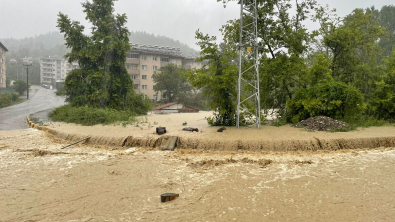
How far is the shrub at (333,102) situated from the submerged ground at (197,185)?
3795mm

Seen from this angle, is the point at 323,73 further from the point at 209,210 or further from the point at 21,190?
the point at 21,190

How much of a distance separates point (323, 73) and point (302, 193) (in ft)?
36.3

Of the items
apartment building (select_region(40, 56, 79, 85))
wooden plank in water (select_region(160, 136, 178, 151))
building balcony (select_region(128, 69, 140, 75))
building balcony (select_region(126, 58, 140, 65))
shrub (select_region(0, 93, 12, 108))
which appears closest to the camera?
wooden plank in water (select_region(160, 136, 178, 151))

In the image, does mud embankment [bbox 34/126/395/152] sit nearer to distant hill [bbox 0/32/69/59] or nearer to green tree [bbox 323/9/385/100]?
green tree [bbox 323/9/385/100]

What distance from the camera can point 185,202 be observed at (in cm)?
646

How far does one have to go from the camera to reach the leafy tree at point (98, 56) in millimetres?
23609

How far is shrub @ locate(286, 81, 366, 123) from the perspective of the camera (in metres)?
14.8

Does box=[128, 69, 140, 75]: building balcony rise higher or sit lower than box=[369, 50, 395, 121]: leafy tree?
higher

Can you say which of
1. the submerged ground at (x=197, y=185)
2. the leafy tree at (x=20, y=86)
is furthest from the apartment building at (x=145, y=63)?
the submerged ground at (x=197, y=185)

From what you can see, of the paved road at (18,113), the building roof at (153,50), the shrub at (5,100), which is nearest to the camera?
the paved road at (18,113)

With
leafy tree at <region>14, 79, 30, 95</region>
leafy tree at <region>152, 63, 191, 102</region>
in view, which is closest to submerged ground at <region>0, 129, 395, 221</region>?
leafy tree at <region>152, 63, 191, 102</region>

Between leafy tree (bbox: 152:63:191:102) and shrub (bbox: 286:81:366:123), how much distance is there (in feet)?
98.5

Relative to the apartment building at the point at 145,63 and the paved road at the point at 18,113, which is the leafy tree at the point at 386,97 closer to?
the paved road at the point at 18,113

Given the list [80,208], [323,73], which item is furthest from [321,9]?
[80,208]
